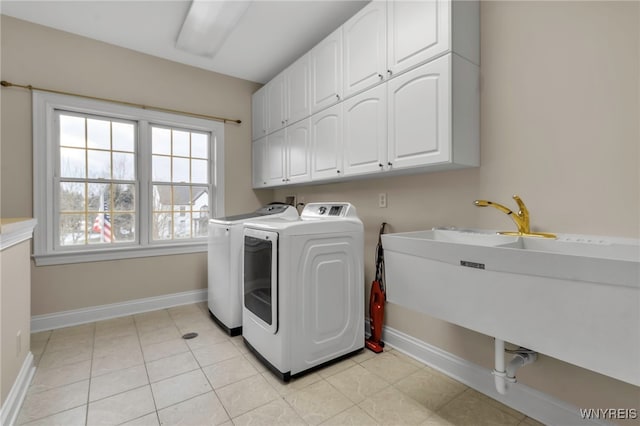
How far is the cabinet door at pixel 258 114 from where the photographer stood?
137 inches

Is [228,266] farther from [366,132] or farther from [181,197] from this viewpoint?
[366,132]

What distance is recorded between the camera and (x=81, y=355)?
223 centimetres

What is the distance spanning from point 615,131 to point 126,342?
345 cm

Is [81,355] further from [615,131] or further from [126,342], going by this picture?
[615,131]

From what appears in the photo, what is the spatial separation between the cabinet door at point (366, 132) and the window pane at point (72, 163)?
2.61m

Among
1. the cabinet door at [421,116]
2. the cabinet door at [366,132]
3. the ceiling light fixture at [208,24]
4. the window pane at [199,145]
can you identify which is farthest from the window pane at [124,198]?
the cabinet door at [421,116]

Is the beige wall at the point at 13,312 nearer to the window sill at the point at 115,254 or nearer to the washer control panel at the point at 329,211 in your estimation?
the window sill at the point at 115,254

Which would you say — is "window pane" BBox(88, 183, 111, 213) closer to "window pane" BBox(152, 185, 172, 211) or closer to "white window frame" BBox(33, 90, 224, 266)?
"white window frame" BBox(33, 90, 224, 266)

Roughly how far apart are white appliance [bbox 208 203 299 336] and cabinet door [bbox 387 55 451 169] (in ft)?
4.02

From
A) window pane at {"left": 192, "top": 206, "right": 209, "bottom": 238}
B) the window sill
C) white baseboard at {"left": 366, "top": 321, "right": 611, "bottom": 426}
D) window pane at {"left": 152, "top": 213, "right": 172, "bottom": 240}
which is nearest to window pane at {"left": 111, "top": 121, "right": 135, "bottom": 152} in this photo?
window pane at {"left": 152, "top": 213, "right": 172, "bottom": 240}

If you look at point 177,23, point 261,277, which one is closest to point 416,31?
point 261,277

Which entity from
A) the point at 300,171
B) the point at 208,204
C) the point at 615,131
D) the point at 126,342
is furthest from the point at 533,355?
the point at 208,204

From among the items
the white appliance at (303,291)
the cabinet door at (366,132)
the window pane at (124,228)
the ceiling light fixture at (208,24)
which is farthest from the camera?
the window pane at (124,228)

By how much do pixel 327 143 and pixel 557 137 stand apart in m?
1.53
